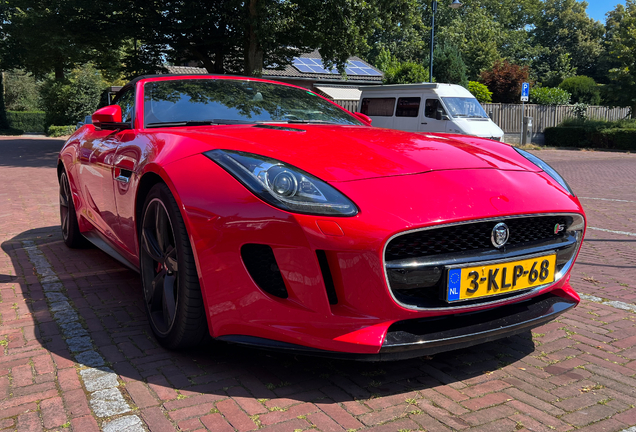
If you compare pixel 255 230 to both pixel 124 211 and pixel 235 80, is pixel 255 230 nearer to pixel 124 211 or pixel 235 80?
pixel 124 211

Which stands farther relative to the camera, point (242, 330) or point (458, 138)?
point (458, 138)

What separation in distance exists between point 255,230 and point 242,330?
447 mm

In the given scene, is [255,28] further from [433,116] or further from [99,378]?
[99,378]

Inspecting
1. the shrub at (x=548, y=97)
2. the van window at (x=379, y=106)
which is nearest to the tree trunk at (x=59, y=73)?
the van window at (x=379, y=106)

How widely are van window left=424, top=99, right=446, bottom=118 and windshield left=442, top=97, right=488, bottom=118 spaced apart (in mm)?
185

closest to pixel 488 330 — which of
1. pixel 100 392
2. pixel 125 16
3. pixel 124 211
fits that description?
pixel 100 392

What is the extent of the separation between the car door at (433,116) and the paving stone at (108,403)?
51.2ft

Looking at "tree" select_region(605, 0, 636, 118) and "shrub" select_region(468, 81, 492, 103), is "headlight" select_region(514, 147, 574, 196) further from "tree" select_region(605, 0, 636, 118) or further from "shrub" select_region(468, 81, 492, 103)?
"shrub" select_region(468, 81, 492, 103)

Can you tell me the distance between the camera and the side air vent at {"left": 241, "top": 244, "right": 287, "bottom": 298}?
2.33m

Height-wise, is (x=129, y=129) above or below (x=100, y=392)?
above

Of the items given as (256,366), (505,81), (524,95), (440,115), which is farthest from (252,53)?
(505,81)

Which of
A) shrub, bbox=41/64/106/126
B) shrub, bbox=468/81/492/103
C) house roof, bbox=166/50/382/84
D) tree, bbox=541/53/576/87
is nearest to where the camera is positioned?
shrub, bbox=468/81/492/103

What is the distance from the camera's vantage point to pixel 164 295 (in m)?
2.83

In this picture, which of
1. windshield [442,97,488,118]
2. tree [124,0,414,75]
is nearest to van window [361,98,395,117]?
tree [124,0,414,75]
